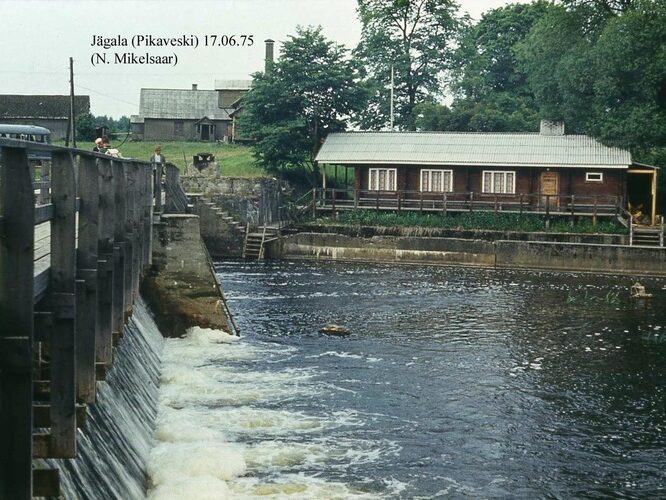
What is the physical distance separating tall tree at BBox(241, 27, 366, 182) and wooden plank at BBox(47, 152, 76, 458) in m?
47.2

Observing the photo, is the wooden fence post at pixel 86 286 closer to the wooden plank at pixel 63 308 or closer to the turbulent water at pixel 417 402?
the wooden plank at pixel 63 308

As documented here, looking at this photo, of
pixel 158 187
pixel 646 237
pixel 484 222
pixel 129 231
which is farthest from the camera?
pixel 484 222

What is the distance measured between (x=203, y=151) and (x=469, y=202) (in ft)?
90.0

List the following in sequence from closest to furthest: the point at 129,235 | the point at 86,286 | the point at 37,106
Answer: the point at 86,286 < the point at 129,235 < the point at 37,106

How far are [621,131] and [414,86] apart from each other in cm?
2333

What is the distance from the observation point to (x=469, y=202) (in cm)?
4875

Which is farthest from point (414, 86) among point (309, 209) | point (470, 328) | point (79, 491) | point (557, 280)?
point (79, 491)

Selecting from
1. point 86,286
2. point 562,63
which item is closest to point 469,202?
Result: point 562,63

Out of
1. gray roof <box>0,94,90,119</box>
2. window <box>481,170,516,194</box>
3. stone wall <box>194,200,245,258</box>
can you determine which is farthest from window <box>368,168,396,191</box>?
gray roof <box>0,94,90,119</box>

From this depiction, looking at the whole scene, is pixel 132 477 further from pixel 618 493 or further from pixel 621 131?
pixel 621 131

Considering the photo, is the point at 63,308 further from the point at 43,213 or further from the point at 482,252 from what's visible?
the point at 482,252

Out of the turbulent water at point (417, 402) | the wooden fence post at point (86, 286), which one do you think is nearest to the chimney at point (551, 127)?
the turbulent water at point (417, 402)

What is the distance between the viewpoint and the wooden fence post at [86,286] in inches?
337

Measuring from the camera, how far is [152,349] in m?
19.5
